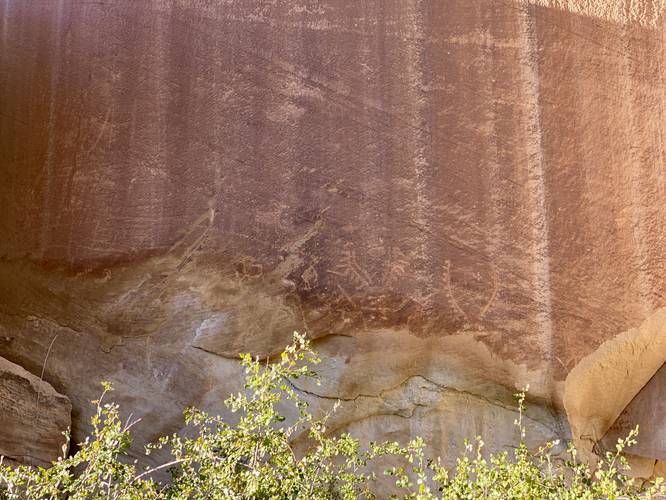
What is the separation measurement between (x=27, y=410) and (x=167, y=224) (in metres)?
1.41

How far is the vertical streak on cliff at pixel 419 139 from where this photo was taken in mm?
4539

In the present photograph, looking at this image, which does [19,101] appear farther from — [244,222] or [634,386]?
[634,386]

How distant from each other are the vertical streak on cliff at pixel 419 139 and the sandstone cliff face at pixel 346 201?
0.05ft

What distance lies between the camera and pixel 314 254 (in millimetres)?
4543

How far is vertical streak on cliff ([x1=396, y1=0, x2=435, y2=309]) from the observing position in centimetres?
454

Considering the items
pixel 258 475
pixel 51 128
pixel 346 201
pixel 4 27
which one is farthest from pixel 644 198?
pixel 4 27

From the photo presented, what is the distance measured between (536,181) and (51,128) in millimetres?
3172

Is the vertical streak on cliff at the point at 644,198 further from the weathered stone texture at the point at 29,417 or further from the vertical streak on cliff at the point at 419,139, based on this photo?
the weathered stone texture at the point at 29,417

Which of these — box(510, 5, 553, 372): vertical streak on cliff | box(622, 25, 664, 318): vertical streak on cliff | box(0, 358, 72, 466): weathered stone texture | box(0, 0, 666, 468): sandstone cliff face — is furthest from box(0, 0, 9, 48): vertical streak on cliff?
box(622, 25, 664, 318): vertical streak on cliff

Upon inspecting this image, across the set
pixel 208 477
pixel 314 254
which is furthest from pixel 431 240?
pixel 208 477

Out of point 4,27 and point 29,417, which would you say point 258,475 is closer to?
point 29,417

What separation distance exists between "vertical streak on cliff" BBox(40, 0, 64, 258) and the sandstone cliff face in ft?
0.05

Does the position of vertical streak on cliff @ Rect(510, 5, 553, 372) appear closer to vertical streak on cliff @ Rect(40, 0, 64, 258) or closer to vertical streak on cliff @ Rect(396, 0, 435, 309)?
vertical streak on cliff @ Rect(396, 0, 435, 309)

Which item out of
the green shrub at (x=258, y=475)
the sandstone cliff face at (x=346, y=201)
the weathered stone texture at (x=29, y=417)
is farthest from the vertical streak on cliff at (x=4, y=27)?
the green shrub at (x=258, y=475)
